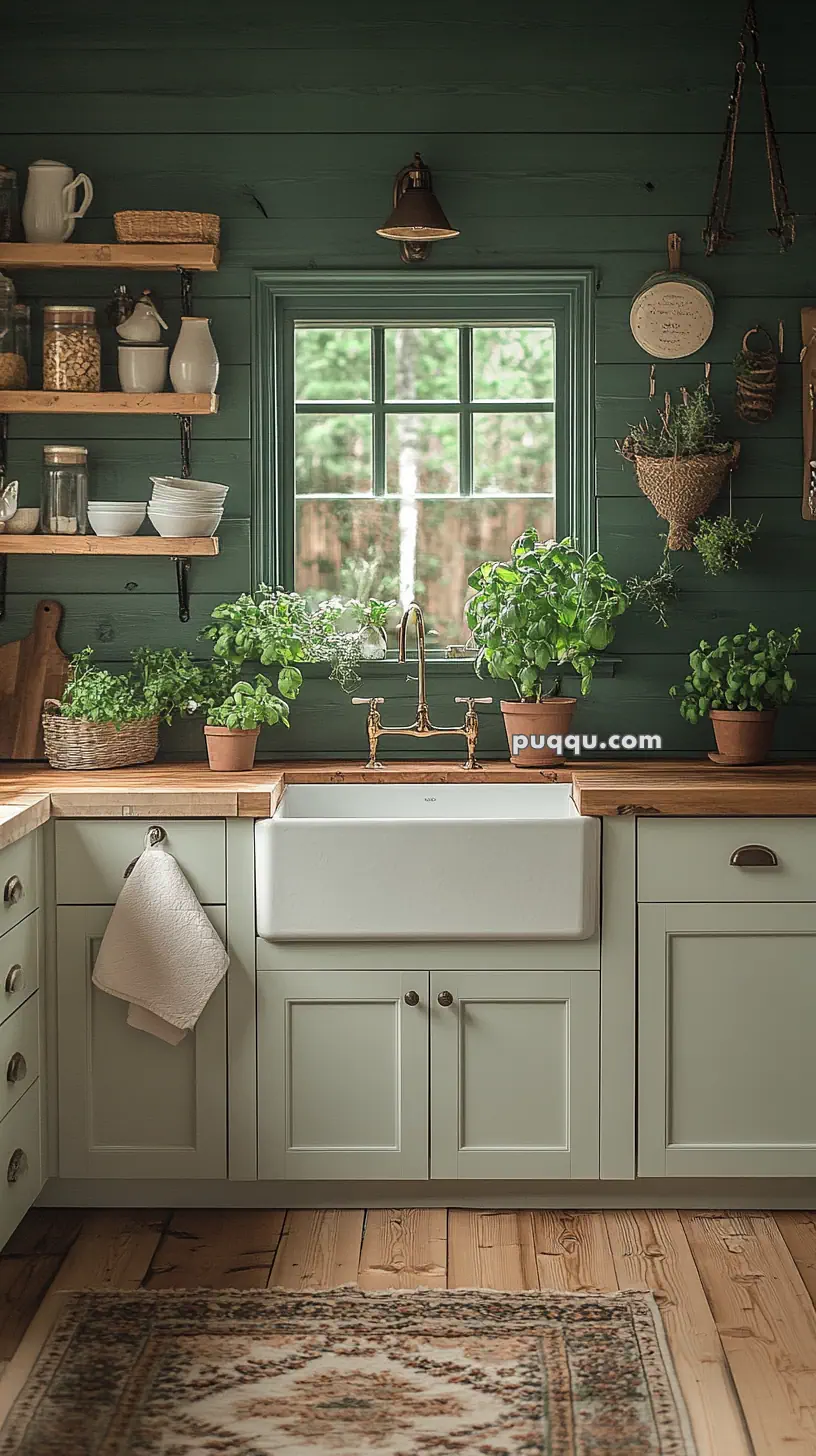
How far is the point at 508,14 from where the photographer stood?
337 centimetres

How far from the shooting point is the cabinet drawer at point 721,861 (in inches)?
114

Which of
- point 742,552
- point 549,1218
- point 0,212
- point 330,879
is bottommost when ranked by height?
point 549,1218

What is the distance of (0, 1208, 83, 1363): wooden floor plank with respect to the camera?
2533 millimetres

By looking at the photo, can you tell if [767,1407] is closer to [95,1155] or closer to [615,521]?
[95,1155]

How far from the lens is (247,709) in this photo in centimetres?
322

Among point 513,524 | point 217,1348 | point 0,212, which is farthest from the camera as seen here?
point 513,524

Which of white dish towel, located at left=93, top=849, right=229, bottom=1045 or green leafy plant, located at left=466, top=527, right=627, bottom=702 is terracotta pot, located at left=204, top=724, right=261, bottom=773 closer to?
white dish towel, located at left=93, top=849, right=229, bottom=1045

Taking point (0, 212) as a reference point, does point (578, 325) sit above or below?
below

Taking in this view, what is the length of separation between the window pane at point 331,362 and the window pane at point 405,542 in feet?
0.90

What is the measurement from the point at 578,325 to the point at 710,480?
0.50 m

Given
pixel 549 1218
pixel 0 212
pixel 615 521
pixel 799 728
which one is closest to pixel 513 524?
pixel 615 521

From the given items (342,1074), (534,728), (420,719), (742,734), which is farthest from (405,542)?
(342,1074)

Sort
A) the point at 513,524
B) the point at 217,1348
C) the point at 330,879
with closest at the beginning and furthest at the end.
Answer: the point at 217,1348, the point at 330,879, the point at 513,524

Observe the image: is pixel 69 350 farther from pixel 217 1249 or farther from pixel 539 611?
pixel 217 1249
